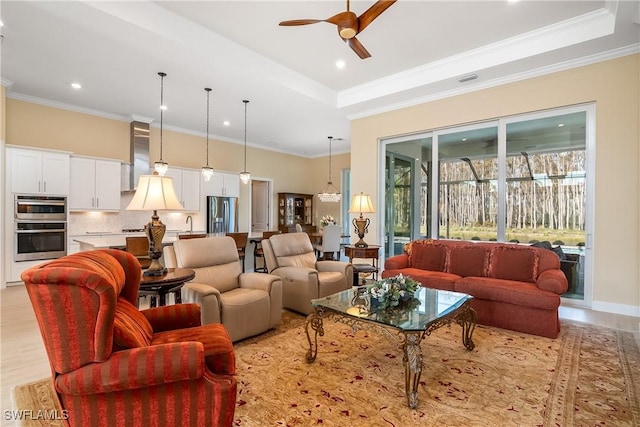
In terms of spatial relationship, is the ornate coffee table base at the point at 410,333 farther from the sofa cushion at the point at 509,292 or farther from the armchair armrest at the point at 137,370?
the armchair armrest at the point at 137,370

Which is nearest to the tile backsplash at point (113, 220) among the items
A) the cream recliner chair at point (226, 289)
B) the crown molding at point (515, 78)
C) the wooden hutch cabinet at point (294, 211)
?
the wooden hutch cabinet at point (294, 211)

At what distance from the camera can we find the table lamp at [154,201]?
8.57 ft

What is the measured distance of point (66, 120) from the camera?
19.3ft

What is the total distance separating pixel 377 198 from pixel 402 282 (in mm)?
3374

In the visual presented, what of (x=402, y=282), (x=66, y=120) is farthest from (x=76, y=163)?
Answer: (x=402, y=282)

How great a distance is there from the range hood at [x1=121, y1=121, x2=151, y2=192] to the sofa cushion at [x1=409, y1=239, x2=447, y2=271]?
18.0ft

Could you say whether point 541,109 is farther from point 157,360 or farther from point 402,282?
point 157,360

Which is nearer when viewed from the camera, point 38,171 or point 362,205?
point 362,205

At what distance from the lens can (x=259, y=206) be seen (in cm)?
962

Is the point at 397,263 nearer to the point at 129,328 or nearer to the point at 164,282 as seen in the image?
the point at 164,282

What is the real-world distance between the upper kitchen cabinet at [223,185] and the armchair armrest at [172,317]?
223 inches

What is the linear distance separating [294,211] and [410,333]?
7698 millimetres

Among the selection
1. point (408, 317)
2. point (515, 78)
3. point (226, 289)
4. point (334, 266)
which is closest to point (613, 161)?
point (515, 78)

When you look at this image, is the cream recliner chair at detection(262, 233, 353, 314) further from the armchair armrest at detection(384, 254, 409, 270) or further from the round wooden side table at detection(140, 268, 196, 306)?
the round wooden side table at detection(140, 268, 196, 306)
